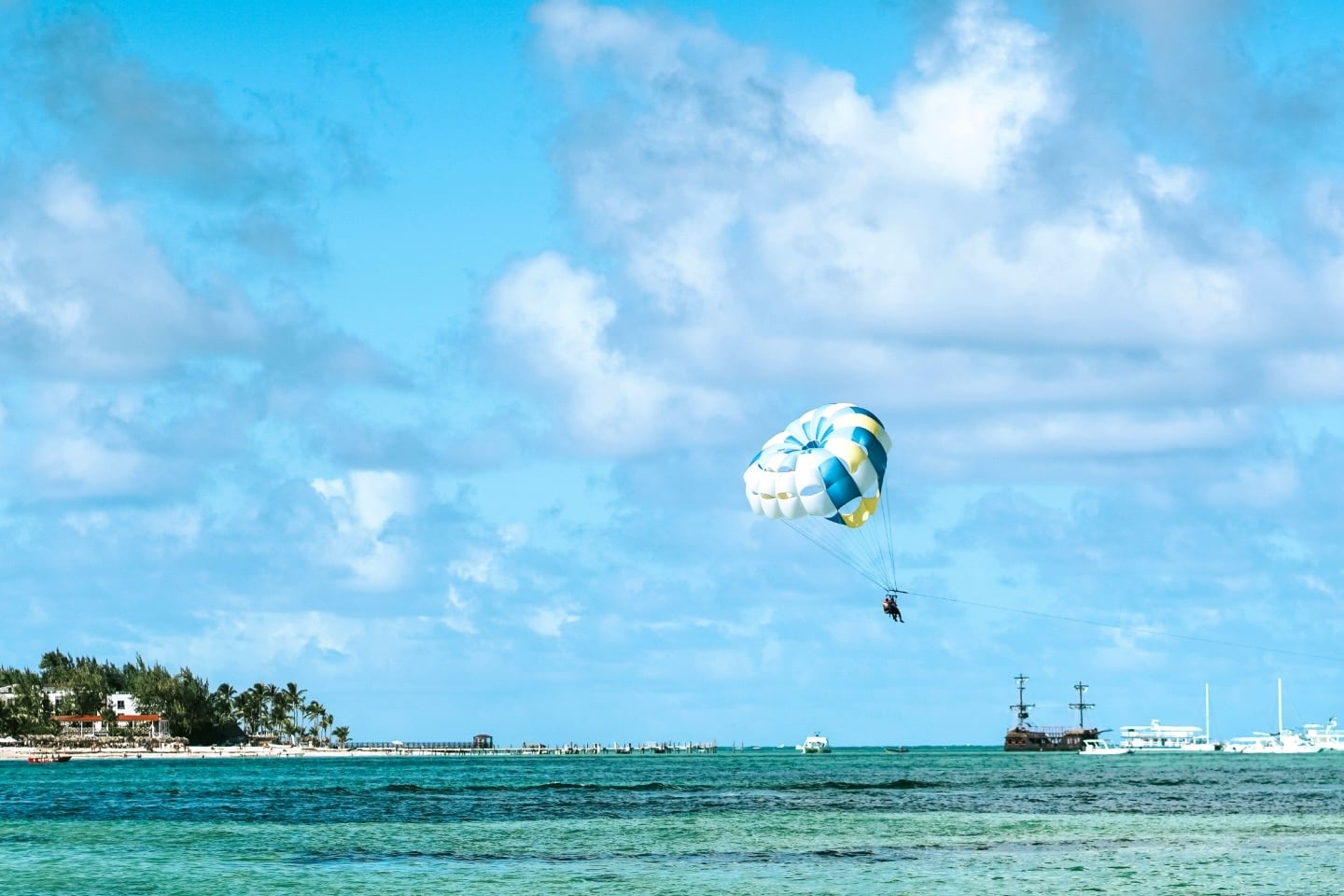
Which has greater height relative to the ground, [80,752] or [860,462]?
[860,462]

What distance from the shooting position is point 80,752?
621ft

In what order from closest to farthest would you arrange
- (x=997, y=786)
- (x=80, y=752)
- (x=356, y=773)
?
(x=997, y=786) < (x=356, y=773) < (x=80, y=752)

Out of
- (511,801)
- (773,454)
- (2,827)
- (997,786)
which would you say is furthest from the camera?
(997,786)

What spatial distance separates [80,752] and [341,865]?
153537 millimetres

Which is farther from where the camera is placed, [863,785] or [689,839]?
[863,785]

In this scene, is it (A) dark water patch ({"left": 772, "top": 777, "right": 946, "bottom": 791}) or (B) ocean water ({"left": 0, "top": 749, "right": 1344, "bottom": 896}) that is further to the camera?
(A) dark water patch ({"left": 772, "top": 777, "right": 946, "bottom": 791})

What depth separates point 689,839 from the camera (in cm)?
5716

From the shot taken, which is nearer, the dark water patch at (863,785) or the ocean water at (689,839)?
the ocean water at (689,839)

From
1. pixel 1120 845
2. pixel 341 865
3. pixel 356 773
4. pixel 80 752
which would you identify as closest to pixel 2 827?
pixel 341 865

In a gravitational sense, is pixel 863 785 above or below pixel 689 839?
above

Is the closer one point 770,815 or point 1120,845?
point 1120,845

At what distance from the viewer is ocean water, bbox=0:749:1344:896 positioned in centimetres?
4391

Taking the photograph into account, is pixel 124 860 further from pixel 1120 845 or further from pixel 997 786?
pixel 997 786

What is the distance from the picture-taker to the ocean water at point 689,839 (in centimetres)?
4391
